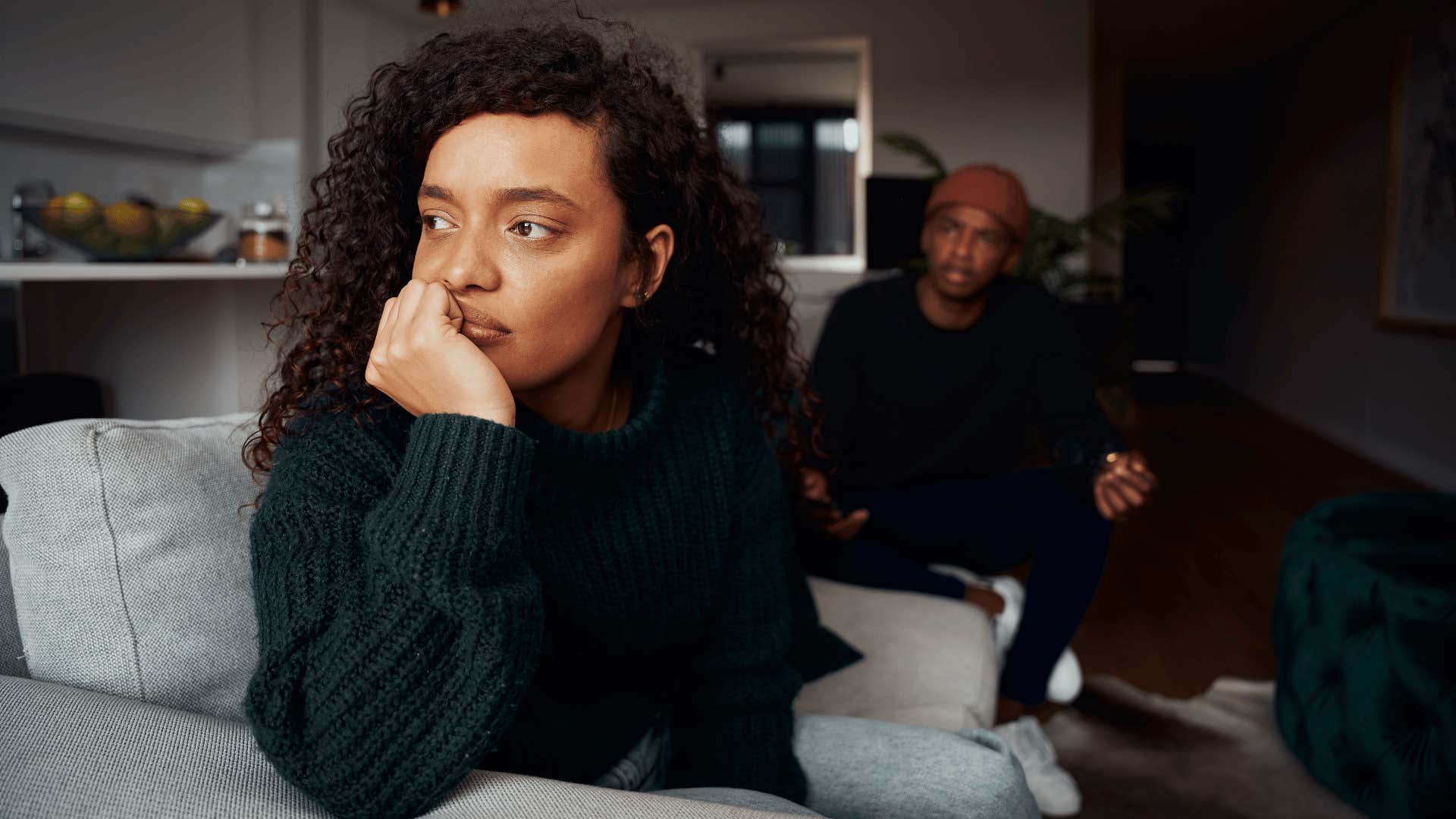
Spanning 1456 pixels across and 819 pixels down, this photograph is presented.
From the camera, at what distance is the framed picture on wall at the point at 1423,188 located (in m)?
4.88

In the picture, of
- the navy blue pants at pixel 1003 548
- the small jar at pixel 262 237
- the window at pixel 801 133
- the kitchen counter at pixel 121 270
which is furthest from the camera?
the window at pixel 801 133

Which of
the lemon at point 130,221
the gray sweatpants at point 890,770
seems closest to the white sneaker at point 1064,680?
the gray sweatpants at point 890,770

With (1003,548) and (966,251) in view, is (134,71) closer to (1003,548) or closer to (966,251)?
(966,251)

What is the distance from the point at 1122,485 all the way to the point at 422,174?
156 cm

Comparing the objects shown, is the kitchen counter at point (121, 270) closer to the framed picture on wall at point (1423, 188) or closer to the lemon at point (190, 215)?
the lemon at point (190, 215)

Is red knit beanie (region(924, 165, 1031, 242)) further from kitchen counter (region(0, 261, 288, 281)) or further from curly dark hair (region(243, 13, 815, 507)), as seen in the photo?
kitchen counter (region(0, 261, 288, 281))

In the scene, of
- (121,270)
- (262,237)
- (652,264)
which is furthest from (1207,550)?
(121,270)

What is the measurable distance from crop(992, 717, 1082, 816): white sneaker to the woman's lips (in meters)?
1.42

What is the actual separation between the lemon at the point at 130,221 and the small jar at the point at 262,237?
40cm

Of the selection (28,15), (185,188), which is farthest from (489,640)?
(185,188)

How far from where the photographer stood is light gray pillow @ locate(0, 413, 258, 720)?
818mm

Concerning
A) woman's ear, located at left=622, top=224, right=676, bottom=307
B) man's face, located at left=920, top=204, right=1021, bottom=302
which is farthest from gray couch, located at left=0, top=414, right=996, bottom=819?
man's face, located at left=920, top=204, right=1021, bottom=302

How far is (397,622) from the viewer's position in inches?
28.7

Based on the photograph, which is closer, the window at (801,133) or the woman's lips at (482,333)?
the woman's lips at (482,333)
